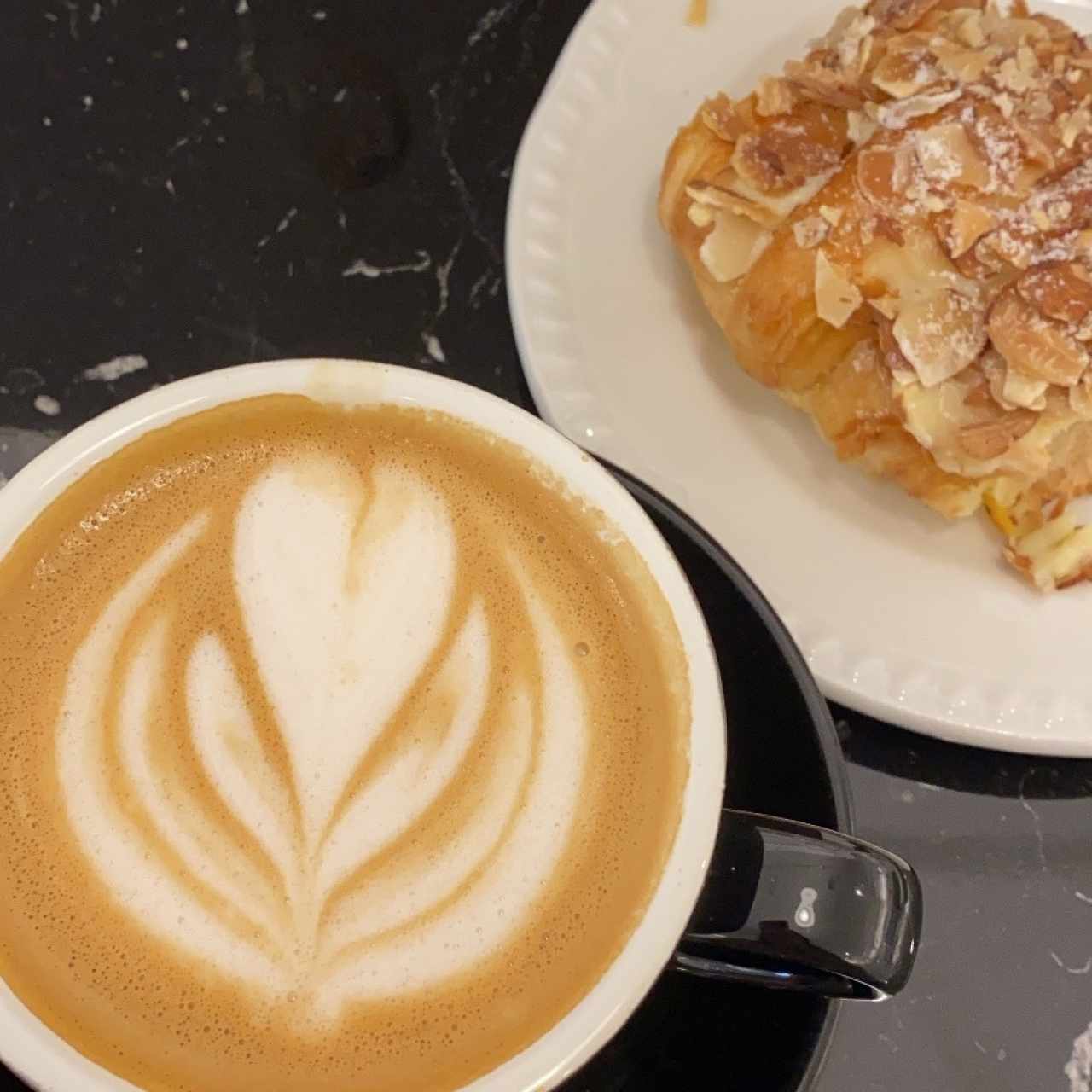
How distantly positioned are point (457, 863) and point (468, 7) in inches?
34.7

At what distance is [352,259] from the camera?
105 centimetres

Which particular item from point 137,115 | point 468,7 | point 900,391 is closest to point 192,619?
point 900,391

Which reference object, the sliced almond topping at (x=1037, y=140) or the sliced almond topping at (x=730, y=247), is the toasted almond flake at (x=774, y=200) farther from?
the sliced almond topping at (x=1037, y=140)

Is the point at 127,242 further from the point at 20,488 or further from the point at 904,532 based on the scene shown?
the point at 904,532

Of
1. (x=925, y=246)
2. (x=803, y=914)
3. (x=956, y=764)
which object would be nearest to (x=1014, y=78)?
(x=925, y=246)

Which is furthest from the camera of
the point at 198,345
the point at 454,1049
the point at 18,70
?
the point at 18,70

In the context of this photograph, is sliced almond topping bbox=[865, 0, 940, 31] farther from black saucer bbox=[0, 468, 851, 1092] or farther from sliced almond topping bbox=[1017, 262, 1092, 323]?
black saucer bbox=[0, 468, 851, 1092]

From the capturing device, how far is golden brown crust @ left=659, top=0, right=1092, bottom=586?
33.4 inches

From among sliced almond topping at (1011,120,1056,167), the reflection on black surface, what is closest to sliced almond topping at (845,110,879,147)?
sliced almond topping at (1011,120,1056,167)

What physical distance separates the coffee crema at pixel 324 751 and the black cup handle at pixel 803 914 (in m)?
0.06

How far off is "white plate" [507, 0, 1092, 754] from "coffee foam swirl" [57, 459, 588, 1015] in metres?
0.28

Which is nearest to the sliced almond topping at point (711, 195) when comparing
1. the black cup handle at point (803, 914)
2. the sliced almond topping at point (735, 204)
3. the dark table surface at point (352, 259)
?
the sliced almond topping at point (735, 204)

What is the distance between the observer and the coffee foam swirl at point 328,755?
0.63 m

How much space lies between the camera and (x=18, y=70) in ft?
3.67
